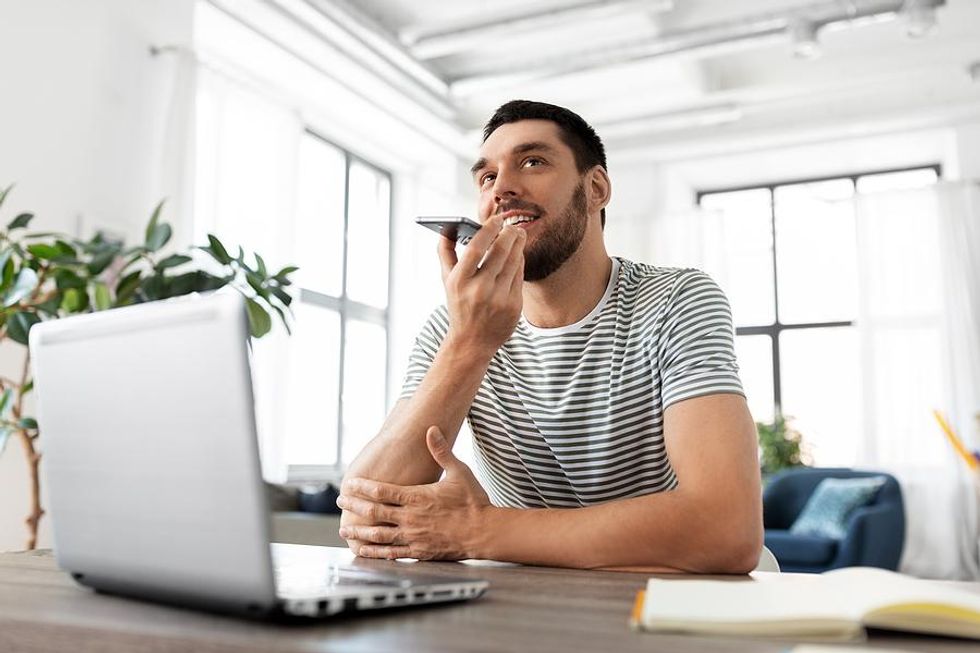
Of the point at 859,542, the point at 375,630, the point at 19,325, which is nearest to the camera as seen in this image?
the point at 375,630

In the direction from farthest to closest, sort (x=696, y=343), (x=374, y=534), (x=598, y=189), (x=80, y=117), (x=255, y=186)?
(x=255, y=186)
(x=80, y=117)
(x=598, y=189)
(x=696, y=343)
(x=374, y=534)

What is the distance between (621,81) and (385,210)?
7.89 feet

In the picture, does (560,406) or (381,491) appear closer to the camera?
(381,491)

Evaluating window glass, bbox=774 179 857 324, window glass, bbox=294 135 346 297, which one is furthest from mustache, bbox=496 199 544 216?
window glass, bbox=774 179 857 324

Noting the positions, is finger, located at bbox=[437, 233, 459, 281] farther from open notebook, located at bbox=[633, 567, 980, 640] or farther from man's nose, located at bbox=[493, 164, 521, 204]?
open notebook, located at bbox=[633, 567, 980, 640]

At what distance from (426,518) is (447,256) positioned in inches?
24.0

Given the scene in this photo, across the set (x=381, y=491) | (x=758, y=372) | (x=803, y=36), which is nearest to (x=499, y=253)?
(x=381, y=491)

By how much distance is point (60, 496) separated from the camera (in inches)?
32.0

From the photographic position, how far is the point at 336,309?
694 cm

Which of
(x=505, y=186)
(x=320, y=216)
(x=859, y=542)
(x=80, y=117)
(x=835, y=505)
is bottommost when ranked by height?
(x=859, y=542)

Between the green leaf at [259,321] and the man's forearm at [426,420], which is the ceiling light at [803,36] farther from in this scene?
the man's forearm at [426,420]

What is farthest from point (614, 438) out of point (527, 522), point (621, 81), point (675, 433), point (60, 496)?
point (621, 81)

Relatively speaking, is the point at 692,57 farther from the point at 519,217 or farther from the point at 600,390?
the point at 600,390

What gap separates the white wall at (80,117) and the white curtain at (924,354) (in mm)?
4961
